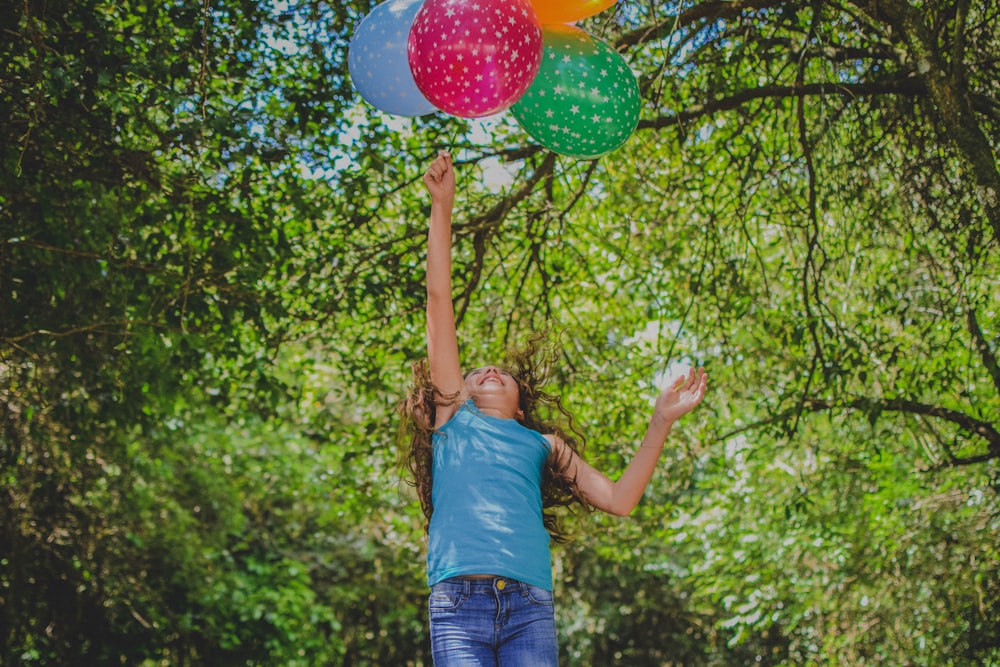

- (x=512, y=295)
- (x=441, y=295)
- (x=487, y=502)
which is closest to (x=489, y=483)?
(x=487, y=502)

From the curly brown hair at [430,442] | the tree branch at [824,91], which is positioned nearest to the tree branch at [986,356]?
the tree branch at [824,91]

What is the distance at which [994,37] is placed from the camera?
12.9 feet

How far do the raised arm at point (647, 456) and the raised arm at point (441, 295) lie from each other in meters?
0.42

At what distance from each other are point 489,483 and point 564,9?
1.40 m

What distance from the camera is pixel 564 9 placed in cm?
270

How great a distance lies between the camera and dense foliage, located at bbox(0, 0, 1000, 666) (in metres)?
3.77

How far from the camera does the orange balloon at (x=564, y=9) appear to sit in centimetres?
267

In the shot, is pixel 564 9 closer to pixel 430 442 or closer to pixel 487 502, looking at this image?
pixel 430 442

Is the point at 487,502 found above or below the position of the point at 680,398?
below

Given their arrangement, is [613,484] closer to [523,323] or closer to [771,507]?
[523,323]

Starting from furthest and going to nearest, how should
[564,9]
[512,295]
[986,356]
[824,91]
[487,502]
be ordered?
[512,295]
[986,356]
[824,91]
[564,9]
[487,502]

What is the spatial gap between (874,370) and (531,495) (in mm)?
3882

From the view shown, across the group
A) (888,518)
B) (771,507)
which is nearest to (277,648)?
(771,507)

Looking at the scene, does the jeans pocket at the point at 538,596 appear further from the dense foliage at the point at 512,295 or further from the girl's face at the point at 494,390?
the dense foliage at the point at 512,295
